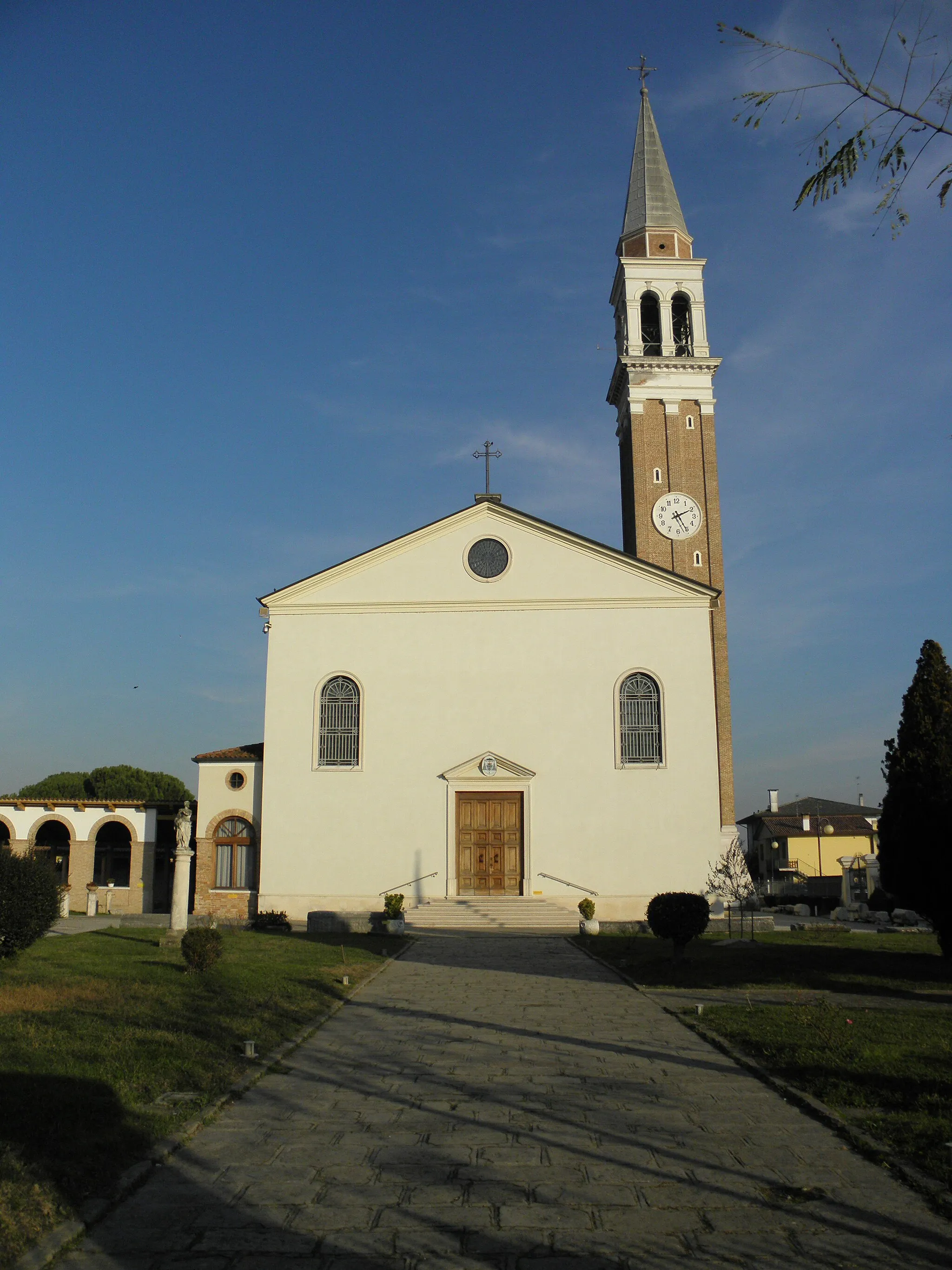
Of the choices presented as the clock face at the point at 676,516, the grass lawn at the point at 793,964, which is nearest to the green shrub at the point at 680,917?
the grass lawn at the point at 793,964

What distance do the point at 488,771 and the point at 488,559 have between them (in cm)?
631

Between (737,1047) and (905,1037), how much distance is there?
1.86 metres

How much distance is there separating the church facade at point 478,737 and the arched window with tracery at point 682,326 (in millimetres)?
11262

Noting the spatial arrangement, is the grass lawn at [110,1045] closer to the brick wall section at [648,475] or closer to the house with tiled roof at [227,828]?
the house with tiled roof at [227,828]

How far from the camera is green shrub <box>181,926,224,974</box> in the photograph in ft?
48.9

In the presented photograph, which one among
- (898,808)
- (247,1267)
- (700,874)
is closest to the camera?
(247,1267)

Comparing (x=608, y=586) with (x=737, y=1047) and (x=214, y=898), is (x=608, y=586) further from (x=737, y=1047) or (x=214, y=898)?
(x=737, y=1047)

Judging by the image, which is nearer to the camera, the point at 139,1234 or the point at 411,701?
the point at 139,1234

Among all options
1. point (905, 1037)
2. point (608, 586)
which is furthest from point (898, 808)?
point (608, 586)

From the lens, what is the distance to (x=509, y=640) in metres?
28.6

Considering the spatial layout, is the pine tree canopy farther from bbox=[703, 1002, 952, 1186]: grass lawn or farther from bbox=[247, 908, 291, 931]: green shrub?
bbox=[703, 1002, 952, 1186]: grass lawn

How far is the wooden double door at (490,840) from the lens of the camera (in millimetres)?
27703

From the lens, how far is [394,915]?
25297 mm

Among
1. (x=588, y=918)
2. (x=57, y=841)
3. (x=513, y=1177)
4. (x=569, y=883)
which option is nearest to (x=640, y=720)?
(x=569, y=883)
